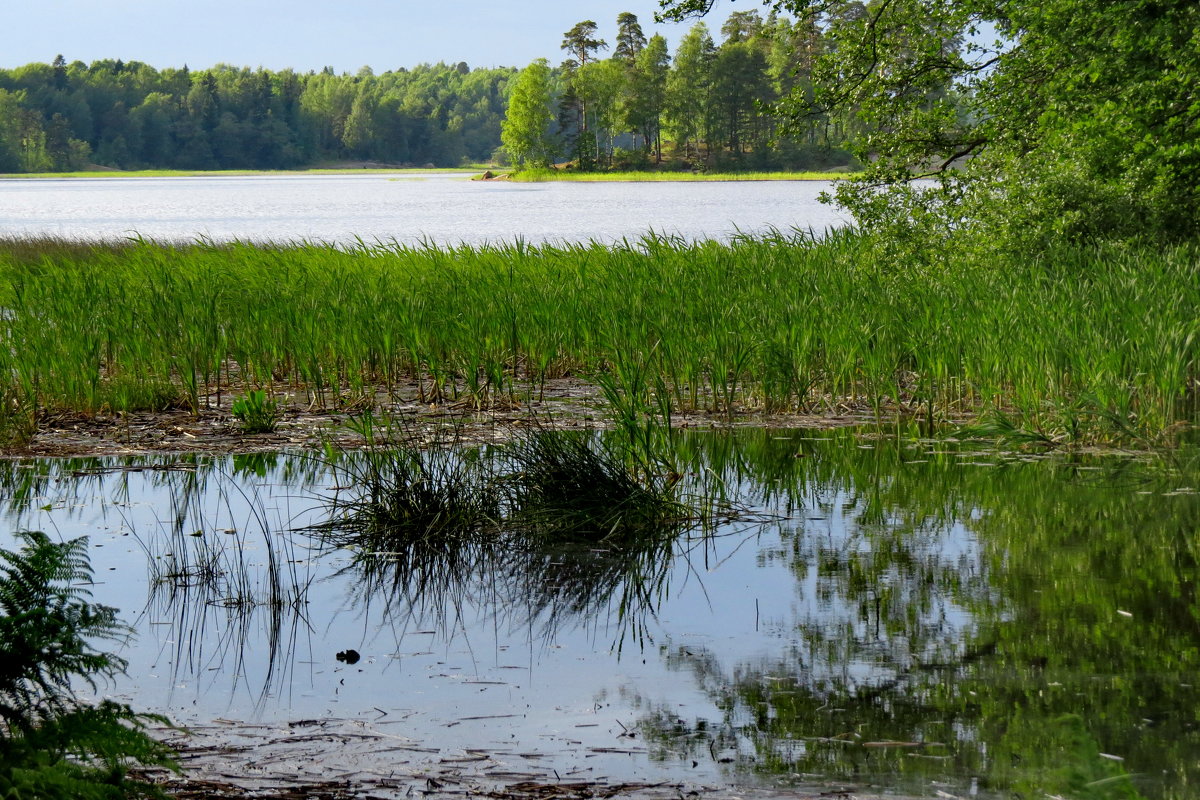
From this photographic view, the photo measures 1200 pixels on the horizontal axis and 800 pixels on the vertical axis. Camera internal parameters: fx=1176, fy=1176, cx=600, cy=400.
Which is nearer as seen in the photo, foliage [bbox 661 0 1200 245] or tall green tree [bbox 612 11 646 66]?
foliage [bbox 661 0 1200 245]

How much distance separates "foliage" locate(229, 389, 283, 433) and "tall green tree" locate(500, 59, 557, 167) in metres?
90.6

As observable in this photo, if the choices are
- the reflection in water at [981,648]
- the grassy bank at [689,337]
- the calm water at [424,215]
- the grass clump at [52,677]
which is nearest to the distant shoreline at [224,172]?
the calm water at [424,215]

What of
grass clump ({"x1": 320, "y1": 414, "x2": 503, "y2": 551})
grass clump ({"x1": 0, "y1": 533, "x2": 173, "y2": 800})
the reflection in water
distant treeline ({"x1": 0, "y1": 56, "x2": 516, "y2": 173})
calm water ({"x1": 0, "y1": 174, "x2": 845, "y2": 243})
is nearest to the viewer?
grass clump ({"x1": 0, "y1": 533, "x2": 173, "y2": 800})

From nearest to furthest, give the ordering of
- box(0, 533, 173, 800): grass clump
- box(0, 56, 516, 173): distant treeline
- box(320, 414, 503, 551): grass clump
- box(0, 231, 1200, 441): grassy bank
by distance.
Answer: box(0, 533, 173, 800): grass clump → box(320, 414, 503, 551): grass clump → box(0, 231, 1200, 441): grassy bank → box(0, 56, 516, 173): distant treeline

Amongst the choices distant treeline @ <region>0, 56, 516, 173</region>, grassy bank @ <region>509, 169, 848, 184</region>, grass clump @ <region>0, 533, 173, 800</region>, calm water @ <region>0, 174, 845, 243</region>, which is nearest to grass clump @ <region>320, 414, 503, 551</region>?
grass clump @ <region>0, 533, 173, 800</region>

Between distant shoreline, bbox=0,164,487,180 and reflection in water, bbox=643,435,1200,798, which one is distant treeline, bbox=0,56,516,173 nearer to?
distant shoreline, bbox=0,164,487,180

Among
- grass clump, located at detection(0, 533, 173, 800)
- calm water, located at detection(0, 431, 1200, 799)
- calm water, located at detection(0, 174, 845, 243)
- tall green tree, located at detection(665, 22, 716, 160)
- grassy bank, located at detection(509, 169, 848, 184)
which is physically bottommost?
calm water, located at detection(0, 431, 1200, 799)

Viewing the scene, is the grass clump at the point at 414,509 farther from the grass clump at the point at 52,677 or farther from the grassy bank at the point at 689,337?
the grass clump at the point at 52,677

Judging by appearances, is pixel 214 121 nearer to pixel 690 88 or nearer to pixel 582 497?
pixel 690 88

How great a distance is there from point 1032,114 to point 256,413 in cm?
1005

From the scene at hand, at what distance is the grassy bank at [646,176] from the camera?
273ft

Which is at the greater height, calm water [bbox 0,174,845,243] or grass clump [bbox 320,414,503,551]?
calm water [bbox 0,174,845,243]

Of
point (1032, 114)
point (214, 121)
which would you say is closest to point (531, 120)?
point (214, 121)

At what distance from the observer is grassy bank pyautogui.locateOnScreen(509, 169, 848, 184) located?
83.1m
